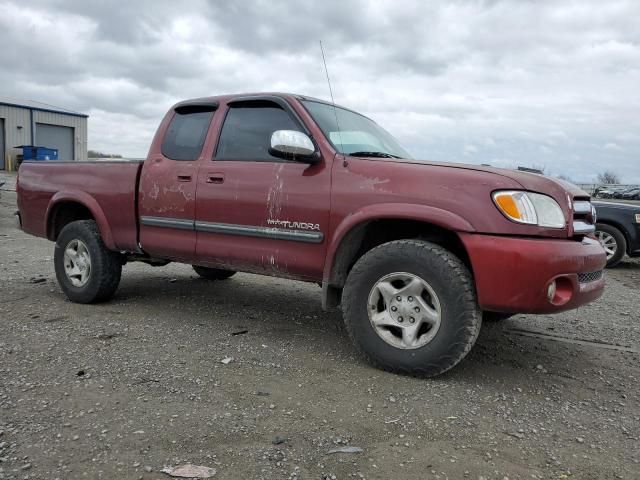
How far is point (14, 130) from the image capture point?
104ft

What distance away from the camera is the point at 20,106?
31.7 meters

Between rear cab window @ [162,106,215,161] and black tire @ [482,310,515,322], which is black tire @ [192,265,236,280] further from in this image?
black tire @ [482,310,515,322]

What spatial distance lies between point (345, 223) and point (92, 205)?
8.81ft

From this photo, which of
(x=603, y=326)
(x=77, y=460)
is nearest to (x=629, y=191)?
(x=603, y=326)

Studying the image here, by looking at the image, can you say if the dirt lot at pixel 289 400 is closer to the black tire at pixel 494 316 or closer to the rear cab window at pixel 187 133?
the black tire at pixel 494 316

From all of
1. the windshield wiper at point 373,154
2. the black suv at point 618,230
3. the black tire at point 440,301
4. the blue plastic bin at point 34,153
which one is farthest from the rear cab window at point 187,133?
the blue plastic bin at point 34,153

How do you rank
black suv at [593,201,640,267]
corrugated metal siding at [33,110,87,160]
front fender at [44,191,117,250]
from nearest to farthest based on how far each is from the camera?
front fender at [44,191,117,250], black suv at [593,201,640,267], corrugated metal siding at [33,110,87,160]

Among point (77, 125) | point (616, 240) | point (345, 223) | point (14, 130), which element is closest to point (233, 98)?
point (345, 223)

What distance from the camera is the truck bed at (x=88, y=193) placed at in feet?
15.4

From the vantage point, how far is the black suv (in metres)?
8.30

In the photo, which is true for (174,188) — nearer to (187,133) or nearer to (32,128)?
(187,133)

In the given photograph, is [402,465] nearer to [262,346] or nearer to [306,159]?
[262,346]

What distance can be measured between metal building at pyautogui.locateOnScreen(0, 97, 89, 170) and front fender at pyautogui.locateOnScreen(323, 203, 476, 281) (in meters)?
28.2

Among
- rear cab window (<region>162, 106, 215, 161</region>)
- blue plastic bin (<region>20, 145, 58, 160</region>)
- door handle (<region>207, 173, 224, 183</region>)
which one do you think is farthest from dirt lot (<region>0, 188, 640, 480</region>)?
blue plastic bin (<region>20, 145, 58, 160</region>)
